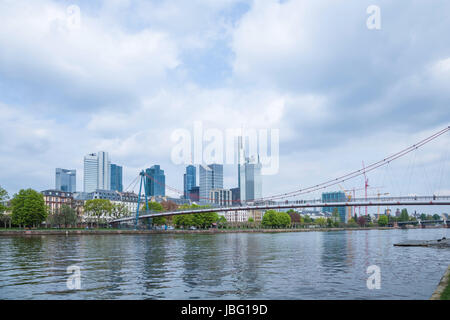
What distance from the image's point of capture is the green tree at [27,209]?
79.4 metres

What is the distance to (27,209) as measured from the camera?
79.6 m

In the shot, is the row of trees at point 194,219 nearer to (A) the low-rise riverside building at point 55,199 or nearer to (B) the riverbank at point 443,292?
(A) the low-rise riverside building at point 55,199

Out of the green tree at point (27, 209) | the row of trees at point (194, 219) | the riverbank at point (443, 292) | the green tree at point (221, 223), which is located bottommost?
the green tree at point (221, 223)

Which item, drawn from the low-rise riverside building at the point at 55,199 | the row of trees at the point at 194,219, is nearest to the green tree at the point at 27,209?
the row of trees at the point at 194,219

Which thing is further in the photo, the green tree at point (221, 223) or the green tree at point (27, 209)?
the green tree at point (221, 223)

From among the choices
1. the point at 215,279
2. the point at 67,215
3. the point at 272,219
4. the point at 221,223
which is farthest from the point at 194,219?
the point at 215,279

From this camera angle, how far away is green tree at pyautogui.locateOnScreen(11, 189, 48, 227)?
79438 mm

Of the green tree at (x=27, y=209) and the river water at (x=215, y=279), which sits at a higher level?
the green tree at (x=27, y=209)

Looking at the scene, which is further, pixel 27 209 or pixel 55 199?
pixel 55 199

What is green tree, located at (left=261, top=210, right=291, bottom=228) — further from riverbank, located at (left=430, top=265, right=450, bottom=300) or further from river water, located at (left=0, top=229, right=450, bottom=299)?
riverbank, located at (left=430, top=265, right=450, bottom=300)

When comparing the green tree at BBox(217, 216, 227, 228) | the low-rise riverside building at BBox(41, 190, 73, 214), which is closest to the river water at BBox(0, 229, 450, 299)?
the low-rise riverside building at BBox(41, 190, 73, 214)

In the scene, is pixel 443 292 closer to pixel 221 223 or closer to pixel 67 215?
pixel 67 215

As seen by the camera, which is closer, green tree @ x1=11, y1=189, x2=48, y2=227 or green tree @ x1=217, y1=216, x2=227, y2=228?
green tree @ x1=11, y1=189, x2=48, y2=227
